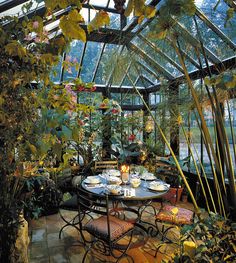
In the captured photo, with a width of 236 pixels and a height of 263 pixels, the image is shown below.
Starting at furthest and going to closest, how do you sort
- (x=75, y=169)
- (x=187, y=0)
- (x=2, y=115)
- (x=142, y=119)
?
1. (x=142, y=119)
2. (x=75, y=169)
3. (x=2, y=115)
4. (x=187, y=0)

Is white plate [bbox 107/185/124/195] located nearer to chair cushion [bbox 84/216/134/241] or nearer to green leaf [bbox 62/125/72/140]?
chair cushion [bbox 84/216/134/241]

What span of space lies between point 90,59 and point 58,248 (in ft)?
15.0

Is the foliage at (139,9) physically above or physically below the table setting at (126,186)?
above

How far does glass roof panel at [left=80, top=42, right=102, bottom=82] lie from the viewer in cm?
562

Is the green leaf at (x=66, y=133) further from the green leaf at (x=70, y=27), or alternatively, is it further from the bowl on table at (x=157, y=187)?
the bowl on table at (x=157, y=187)

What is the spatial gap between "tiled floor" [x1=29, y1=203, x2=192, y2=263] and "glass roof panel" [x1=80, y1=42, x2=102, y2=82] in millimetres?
4079

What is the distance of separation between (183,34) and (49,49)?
2.68 ft

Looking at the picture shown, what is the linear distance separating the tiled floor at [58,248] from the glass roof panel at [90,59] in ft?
13.4

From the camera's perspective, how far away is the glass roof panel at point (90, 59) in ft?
18.4

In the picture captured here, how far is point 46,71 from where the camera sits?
4.75ft

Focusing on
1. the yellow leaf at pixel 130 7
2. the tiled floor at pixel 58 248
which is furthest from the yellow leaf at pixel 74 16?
the tiled floor at pixel 58 248

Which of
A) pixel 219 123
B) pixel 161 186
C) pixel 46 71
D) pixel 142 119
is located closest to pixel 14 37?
pixel 46 71

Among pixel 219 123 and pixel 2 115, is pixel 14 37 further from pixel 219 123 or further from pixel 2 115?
pixel 219 123

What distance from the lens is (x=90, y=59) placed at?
5.92m
